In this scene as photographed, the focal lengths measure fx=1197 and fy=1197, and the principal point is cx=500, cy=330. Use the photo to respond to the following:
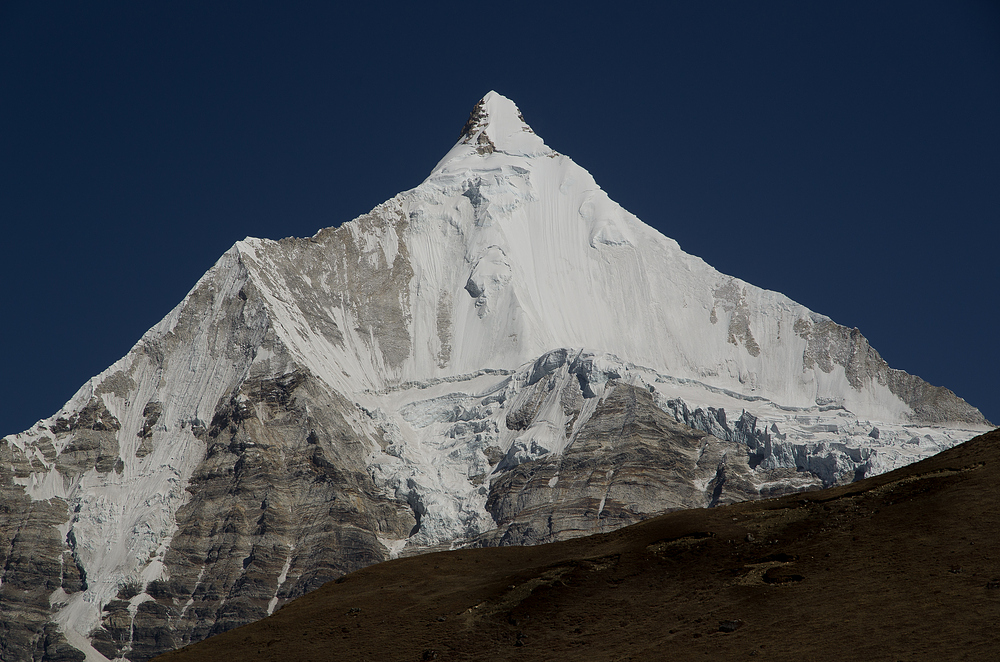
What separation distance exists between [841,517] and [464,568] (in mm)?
24016

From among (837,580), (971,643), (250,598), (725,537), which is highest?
(250,598)

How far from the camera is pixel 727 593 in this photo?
207ft

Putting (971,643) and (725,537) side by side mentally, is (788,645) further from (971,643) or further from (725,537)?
(725,537)

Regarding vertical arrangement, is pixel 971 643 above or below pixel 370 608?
below

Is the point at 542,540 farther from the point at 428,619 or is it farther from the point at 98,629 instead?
the point at 428,619

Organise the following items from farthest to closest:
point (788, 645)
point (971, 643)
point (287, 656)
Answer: point (287, 656), point (788, 645), point (971, 643)

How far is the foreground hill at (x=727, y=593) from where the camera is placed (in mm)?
55750

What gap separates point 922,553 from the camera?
61.0 m

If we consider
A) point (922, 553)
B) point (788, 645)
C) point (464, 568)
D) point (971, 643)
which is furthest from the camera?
point (464, 568)

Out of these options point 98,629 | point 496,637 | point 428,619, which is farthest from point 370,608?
point 98,629

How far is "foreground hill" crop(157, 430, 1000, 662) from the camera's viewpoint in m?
55.8

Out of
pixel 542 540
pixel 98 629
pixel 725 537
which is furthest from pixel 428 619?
pixel 98 629

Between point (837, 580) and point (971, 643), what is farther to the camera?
point (837, 580)

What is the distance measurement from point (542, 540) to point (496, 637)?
13346cm
